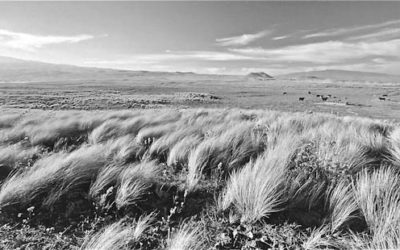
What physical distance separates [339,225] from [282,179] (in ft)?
2.17

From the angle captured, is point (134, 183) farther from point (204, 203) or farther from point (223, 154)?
point (223, 154)

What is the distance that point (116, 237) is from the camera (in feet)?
6.73

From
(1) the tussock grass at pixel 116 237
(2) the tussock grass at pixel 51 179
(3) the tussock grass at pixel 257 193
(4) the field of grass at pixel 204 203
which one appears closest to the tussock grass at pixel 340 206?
(4) the field of grass at pixel 204 203

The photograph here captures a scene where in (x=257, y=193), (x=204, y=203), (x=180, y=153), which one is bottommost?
(x=204, y=203)

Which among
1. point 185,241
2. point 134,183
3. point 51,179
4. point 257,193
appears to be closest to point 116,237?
point 185,241

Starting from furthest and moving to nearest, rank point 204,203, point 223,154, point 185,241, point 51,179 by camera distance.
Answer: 1. point 223,154
2. point 51,179
3. point 204,203
4. point 185,241

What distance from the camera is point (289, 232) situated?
85.4 inches

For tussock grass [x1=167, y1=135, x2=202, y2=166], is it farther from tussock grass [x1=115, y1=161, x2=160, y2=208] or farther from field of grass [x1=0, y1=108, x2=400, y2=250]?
tussock grass [x1=115, y1=161, x2=160, y2=208]

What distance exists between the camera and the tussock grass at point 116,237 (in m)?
2.02

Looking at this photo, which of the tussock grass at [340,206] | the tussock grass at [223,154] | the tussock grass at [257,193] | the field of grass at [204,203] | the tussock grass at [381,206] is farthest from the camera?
the tussock grass at [223,154]

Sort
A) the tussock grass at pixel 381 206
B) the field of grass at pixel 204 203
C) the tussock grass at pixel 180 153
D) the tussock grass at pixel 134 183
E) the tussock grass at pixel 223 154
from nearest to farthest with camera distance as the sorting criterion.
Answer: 1. the tussock grass at pixel 381 206
2. the field of grass at pixel 204 203
3. the tussock grass at pixel 134 183
4. the tussock grass at pixel 223 154
5. the tussock grass at pixel 180 153

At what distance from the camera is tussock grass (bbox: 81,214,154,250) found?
2016 millimetres

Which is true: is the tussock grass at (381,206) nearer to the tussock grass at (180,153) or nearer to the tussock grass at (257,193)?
the tussock grass at (257,193)

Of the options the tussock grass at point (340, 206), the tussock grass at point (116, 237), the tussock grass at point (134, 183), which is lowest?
the tussock grass at point (116, 237)
